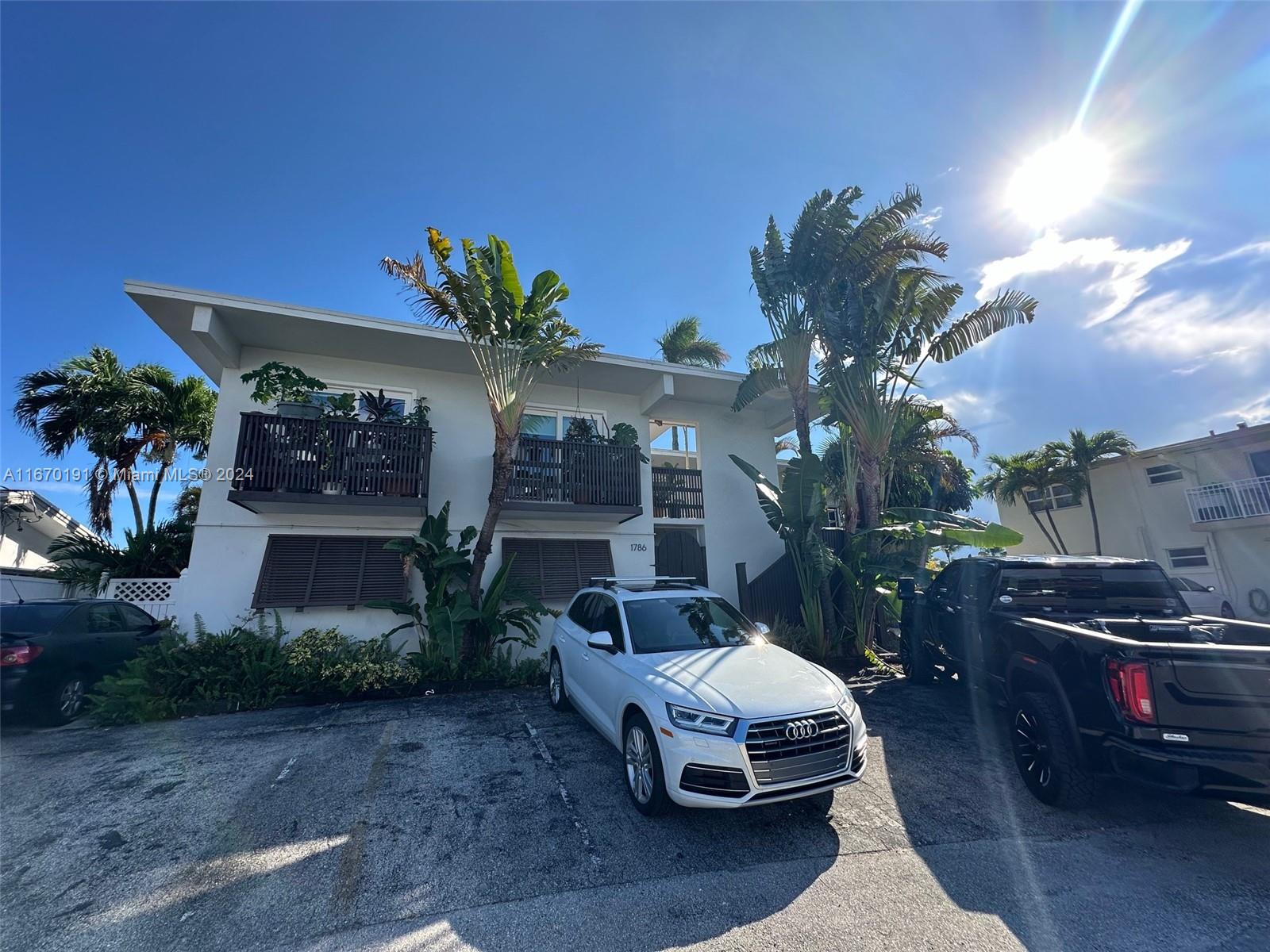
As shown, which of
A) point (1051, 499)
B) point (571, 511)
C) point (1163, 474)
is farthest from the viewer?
point (1051, 499)

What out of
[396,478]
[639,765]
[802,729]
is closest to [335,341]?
[396,478]

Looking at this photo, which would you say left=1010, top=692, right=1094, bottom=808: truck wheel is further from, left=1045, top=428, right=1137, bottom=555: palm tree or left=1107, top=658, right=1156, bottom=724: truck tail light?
left=1045, top=428, right=1137, bottom=555: palm tree

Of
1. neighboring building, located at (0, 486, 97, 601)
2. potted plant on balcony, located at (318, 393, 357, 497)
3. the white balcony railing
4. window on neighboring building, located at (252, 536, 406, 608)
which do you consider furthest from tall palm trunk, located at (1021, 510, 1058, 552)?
neighboring building, located at (0, 486, 97, 601)

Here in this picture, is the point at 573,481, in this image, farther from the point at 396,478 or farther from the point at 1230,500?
the point at 1230,500

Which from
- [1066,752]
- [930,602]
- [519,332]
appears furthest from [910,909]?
[519,332]

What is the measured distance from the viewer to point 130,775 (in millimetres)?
4922

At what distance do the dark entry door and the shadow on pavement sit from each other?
7.10 meters

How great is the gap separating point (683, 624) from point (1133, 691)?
11.7 feet

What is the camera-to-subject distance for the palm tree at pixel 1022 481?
2083 centimetres

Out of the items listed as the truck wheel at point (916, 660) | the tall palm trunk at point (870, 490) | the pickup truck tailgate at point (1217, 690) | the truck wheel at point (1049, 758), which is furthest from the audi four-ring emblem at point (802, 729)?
the tall palm trunk at point (870, 490)

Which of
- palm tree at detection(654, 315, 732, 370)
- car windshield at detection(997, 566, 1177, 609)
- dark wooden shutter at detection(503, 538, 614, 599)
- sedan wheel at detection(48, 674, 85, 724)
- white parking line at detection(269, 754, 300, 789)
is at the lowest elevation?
white parking line at detection(269, 754, 300, 789)

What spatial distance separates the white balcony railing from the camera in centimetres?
1584

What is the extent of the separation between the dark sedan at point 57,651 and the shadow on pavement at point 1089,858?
32.7ft

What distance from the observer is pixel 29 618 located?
649 cm
